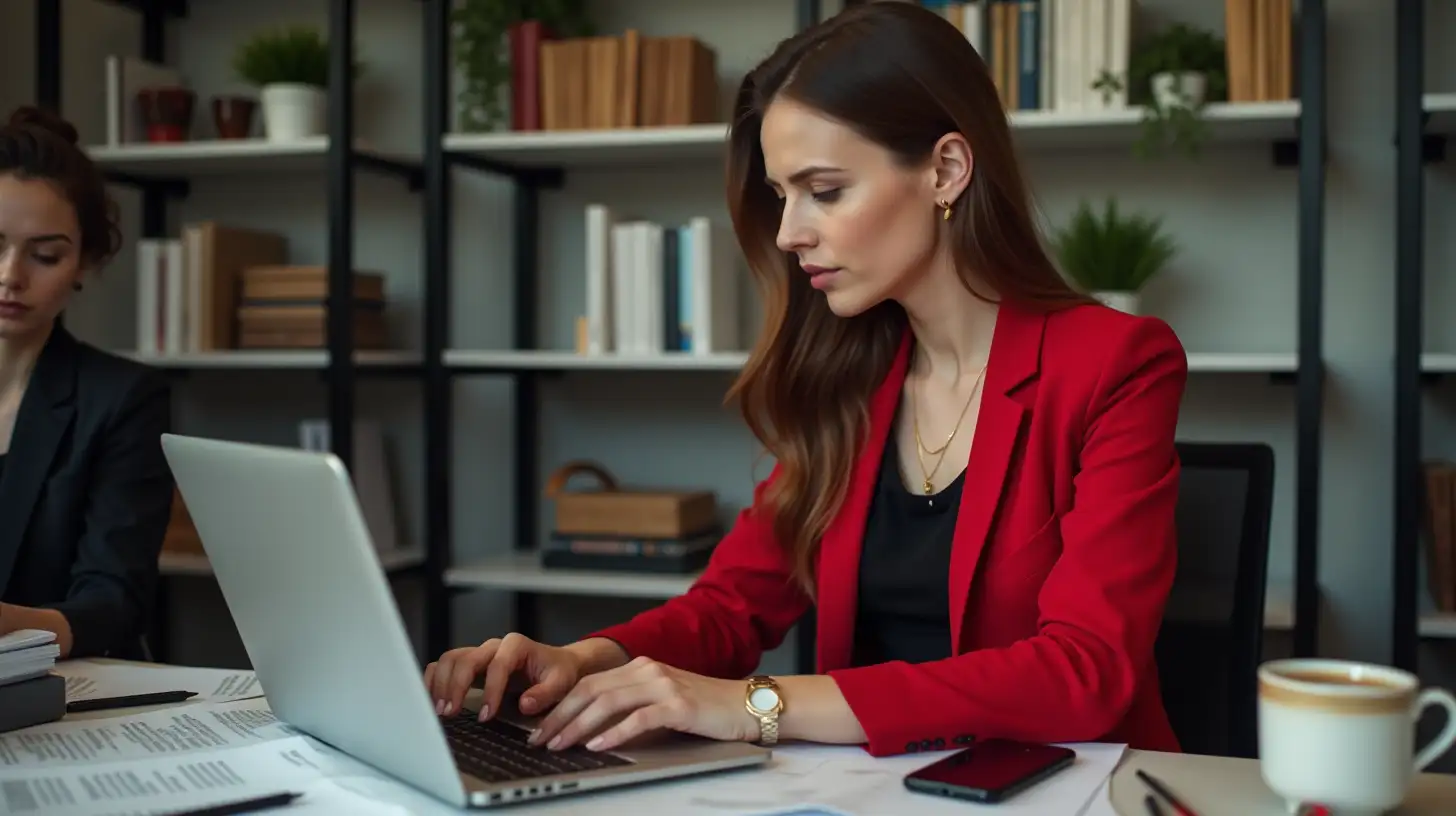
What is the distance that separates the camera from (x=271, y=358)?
273 centimetres

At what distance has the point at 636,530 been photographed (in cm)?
262

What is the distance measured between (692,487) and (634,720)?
1.89 m

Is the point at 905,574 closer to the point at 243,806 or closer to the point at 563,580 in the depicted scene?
the point at 243,806

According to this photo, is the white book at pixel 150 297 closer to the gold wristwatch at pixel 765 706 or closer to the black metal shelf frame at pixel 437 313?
the black metal shelf frame at pixel 437 313

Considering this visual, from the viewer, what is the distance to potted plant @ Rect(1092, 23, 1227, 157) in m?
2.26

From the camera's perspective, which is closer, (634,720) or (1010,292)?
(634,720)

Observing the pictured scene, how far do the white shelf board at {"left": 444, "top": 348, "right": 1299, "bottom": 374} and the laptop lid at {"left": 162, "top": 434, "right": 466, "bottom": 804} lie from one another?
1.48 metres

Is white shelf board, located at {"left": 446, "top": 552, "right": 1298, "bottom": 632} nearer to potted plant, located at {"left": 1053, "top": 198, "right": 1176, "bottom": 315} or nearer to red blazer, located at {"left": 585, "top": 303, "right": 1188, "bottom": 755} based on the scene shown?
potted plant, located at {"left": 1053, "top": 198, "right": 1176, "bottom": 315}

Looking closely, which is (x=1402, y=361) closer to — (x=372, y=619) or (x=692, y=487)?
(x=692, y=487)

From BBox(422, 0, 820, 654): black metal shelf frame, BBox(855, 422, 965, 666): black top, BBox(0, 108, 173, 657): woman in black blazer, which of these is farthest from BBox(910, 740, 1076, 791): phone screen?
BBox(422, 0, 820, 654): black metal shelf frame

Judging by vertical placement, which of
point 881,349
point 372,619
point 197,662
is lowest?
point 197,662

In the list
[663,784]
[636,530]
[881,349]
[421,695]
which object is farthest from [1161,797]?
[636,530]

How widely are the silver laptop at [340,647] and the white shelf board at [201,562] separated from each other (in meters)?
1.66

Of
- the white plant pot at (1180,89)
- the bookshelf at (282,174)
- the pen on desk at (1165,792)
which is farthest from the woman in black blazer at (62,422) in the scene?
the white plant pot at (1180,89)
